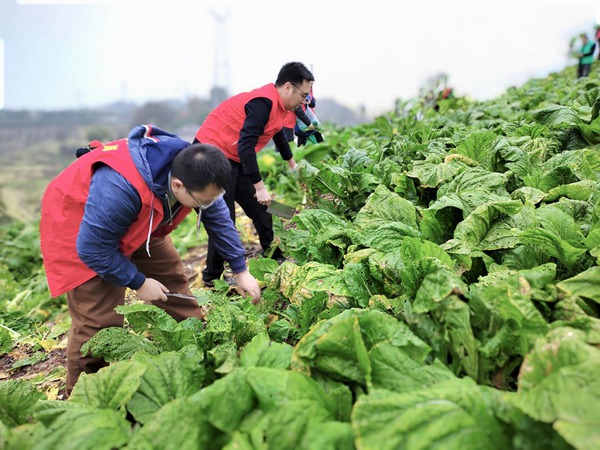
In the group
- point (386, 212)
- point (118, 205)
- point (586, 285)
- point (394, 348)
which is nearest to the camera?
point (394, 348)

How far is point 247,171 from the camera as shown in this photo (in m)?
4.07

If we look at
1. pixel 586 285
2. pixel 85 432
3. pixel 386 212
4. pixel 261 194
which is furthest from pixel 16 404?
pixel 261 194

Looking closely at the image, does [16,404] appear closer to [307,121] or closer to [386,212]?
[386,212]

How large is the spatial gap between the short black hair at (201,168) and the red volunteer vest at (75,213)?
0.30 m

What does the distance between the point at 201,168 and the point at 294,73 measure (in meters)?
2.02

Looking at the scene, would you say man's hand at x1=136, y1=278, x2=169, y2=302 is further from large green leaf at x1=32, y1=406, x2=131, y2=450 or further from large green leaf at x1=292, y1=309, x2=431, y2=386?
large green leaf at x1=292, y1=309, x2=431, y2=386

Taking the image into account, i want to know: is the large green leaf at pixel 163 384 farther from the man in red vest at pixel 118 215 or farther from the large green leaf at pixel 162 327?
the man in red vest at pixel 118 215

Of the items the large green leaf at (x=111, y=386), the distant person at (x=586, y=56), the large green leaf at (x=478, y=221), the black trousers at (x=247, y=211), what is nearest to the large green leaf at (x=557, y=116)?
the large green leaf at (x=478, y=221)

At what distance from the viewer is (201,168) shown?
2.29 m

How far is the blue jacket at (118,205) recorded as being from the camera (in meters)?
2.41

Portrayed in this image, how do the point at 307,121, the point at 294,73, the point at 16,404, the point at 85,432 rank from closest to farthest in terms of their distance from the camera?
→ 1. the point at 85,432
2. the point at 16,404
3. the point at 294,73
4. the point at 307,121

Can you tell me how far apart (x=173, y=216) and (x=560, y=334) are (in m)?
2.29

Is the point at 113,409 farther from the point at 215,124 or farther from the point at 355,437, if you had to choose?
the point at 215,124

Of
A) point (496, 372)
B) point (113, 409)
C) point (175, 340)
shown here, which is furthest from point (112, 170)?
point (496, 372)
